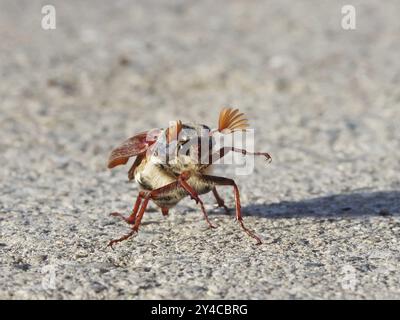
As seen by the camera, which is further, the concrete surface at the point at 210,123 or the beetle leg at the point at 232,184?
the beetle leg at the point at 232,184

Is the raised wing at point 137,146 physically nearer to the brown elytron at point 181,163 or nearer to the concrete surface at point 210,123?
the brown elytron at point 181,163

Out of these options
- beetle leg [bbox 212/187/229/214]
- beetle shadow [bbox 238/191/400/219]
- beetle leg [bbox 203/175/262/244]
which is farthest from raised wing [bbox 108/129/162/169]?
beetle shadow [bbox 238/191/400/219]

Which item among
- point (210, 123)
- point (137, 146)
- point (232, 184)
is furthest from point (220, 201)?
point (210, 123)

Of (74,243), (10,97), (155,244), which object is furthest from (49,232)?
(10,97)

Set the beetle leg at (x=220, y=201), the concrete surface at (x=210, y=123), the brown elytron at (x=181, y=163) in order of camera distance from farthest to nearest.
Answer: the beetle leg at (x=220, y=201) < the brown elytron at (x=181, y=163) < the concrete surface at (x=210, y=123)

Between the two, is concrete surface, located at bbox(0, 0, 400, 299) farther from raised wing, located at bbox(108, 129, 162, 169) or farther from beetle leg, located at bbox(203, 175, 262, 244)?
raised wing, located at bbox(108, 129, 162, 169)

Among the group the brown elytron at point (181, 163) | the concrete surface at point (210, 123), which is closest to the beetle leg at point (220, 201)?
the concrete surface at point (210, 123)
